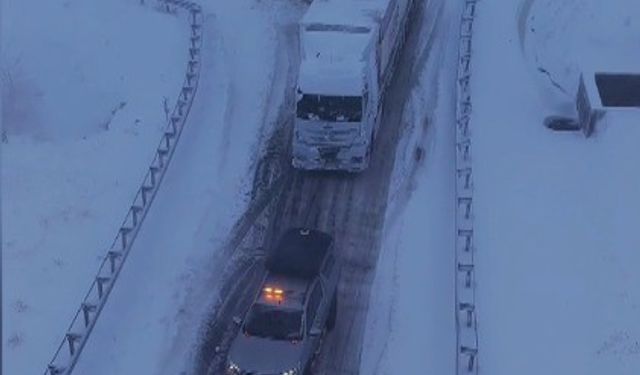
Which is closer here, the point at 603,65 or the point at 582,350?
the point at 582,350

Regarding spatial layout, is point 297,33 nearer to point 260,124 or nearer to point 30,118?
point 260,124

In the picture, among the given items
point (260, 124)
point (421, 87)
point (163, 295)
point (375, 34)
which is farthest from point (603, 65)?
point (163, 295)

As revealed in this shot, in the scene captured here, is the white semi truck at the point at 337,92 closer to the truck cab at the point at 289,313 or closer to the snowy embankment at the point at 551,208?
the snowy embankment at the point at 551,208

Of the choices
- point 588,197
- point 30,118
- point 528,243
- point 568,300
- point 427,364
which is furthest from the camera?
point 30,118

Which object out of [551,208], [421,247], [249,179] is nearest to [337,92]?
[249,179]

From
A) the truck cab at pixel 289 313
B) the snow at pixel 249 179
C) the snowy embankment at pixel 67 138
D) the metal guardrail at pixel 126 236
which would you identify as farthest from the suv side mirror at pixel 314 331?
the snowy embankment at pixel 67 138

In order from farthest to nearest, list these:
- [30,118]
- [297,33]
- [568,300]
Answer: [297,33], [30,118], [568,300]

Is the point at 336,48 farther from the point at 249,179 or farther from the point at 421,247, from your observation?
the point at 421,247
